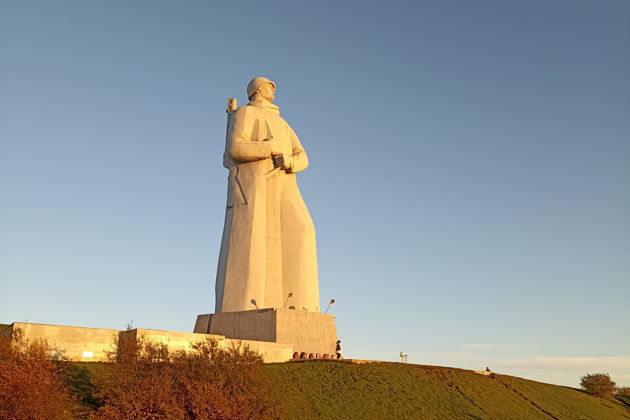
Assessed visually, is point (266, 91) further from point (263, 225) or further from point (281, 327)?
point (281, 327)

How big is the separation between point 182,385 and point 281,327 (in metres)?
6.67

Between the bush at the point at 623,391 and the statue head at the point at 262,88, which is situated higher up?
the statue head at the point at 262,88

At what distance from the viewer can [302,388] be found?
659 inches

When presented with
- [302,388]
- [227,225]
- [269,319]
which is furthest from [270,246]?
[302,388]

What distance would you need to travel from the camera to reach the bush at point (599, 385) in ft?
89.5

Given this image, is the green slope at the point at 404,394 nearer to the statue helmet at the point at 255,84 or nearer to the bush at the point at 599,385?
the bush at the point at 599,385

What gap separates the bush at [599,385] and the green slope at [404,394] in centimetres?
517

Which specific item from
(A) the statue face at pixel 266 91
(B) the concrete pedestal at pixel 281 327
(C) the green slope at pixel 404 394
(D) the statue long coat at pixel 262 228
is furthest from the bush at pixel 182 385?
(A) the statue face at pixel 266 91

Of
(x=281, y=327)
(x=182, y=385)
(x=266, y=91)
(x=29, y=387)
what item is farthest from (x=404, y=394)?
Answer: (x=266, y=91)

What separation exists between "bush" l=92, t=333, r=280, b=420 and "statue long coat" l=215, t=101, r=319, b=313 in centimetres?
655

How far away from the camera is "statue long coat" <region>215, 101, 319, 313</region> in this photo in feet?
70.7

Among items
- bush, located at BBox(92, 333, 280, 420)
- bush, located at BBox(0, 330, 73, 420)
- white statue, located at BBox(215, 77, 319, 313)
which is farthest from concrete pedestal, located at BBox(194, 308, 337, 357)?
bush, located at BBox(0, 330, 73, 420)

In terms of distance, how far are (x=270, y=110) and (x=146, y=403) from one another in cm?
1361

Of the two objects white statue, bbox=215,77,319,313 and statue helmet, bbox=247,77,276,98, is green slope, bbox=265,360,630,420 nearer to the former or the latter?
white statue, bbox=215,77,319,313
